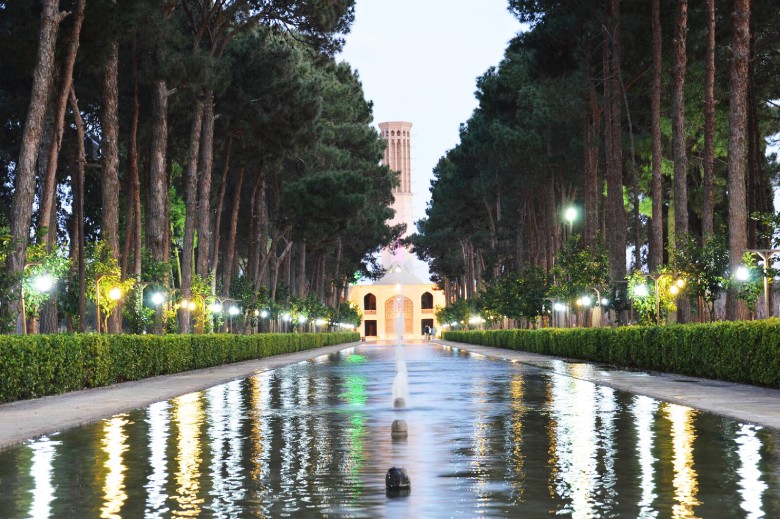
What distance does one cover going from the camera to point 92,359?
89.1 feet

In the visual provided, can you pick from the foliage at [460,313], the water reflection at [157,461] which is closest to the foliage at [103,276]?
the water reflection at [157,461]

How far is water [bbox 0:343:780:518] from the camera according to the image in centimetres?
898

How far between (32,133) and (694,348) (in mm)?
Result: 16341

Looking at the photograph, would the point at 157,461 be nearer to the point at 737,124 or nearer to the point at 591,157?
the point at 737,124

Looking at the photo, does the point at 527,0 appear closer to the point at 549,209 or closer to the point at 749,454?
the point at 549,209

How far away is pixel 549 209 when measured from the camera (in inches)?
2788

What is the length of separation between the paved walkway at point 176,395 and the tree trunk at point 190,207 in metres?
15.1

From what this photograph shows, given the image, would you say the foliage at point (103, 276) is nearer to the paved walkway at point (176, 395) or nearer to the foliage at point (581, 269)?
the paved walkway at point (176, 395)

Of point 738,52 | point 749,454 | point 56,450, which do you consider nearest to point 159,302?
point 738,52

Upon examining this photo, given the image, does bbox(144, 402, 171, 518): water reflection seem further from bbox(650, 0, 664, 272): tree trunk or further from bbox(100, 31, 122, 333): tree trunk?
bbox(650, 0, 664, 272): tree trunk

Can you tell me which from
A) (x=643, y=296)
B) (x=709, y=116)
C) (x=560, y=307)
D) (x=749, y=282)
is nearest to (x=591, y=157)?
(x=643, y=296)

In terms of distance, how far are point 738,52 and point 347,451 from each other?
21.4 m

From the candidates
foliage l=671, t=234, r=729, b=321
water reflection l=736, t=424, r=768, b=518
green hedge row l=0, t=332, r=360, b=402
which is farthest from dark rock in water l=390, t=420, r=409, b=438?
foliage l=671, t=234, r=729, b=321

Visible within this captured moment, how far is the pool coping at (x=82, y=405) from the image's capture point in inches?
626
